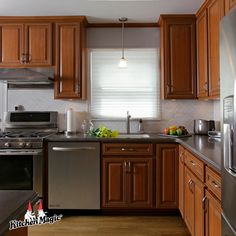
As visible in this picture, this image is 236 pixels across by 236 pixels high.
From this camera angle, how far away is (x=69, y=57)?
136 inches

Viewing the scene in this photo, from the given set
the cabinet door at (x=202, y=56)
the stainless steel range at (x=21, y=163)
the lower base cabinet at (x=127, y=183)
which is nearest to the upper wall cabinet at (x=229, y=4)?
the cabinet door at (x=202, y=56)

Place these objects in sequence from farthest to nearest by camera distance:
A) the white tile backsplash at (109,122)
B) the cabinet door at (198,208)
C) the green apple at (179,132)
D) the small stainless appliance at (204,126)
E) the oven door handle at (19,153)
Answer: the white tile backsplash at (109,122) < the small stainless appliance at (204,126) < the green apple at (179,132) < the oven door handle at (19,153) < the cabinet door at (198,208)

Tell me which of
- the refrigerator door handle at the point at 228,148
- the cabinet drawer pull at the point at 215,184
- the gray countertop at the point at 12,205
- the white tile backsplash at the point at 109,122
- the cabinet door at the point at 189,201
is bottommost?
the cabinet door at the point at 189,201

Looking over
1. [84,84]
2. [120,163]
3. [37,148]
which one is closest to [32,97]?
[84,84]

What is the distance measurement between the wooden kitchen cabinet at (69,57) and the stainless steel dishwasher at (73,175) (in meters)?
0.77

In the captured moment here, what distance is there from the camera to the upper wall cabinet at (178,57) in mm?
3420

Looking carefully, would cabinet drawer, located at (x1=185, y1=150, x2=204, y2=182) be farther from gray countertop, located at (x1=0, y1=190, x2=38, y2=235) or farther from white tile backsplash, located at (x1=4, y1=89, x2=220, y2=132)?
gray countertop, located at (x1=0, y1=190, x2=38, y2=235)

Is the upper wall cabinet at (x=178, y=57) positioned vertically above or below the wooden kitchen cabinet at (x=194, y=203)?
above

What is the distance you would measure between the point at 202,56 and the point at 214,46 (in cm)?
42

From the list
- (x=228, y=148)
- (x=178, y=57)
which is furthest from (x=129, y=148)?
(x=228, y=148)

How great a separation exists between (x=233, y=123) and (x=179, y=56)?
7.88 feet

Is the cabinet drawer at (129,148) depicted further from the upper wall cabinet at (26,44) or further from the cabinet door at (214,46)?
the upper wall cabinet at (26,44)

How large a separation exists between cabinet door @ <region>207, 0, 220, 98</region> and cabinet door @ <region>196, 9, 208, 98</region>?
12cm

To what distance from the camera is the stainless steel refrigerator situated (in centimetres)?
119
